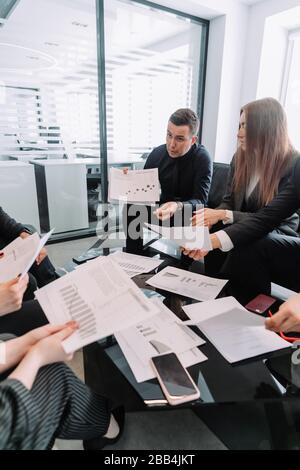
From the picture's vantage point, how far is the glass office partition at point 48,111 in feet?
7.52

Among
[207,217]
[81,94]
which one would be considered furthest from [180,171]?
[81,94]

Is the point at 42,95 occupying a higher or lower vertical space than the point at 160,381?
higher

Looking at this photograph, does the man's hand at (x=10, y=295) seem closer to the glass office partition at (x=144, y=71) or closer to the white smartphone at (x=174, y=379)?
the white smartphone at (x=174, y=379)

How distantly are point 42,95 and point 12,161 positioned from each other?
60cm

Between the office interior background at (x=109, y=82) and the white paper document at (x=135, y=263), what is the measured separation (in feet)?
5.23

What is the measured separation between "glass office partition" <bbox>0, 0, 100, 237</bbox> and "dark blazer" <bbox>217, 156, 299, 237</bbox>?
152cm

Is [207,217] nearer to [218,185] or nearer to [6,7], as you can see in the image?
[218,185]

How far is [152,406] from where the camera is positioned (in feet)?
2.34

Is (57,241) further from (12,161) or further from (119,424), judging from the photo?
(119,424)

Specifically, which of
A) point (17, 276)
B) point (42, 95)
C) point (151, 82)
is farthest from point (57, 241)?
point (17, 276)

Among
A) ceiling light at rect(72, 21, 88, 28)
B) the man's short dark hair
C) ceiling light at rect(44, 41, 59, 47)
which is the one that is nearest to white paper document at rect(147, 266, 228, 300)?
the man's short dark hair

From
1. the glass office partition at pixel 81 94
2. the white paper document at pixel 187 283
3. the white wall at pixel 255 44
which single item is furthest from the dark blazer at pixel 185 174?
the white wall at pixel 255 44

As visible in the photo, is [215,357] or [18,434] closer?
[18,434]

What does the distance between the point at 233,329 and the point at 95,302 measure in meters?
0.46
